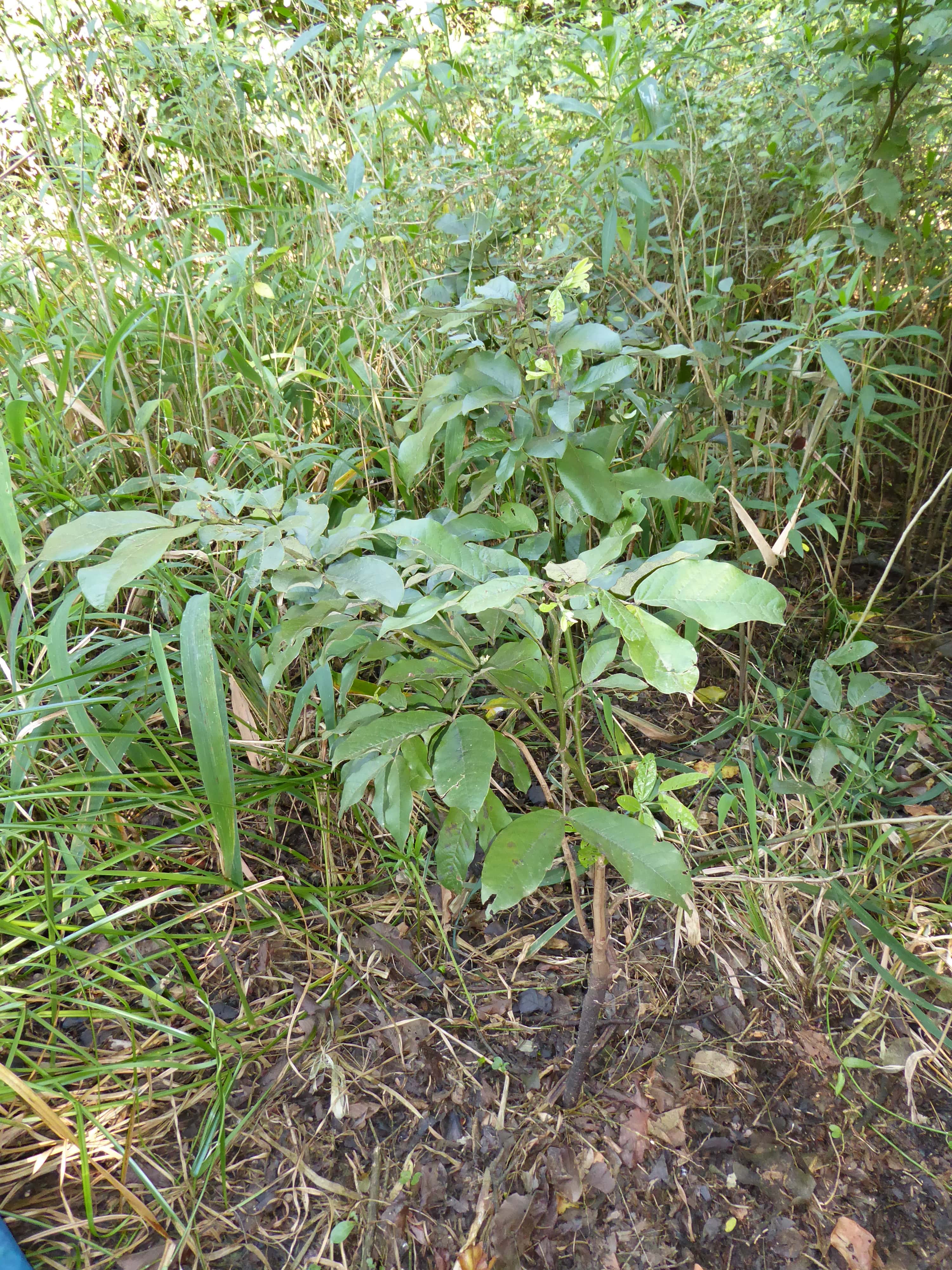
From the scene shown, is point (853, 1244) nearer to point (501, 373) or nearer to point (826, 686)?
point (826, 686)

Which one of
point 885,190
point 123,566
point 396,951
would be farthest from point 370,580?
point 885,190

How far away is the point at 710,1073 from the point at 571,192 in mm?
1486

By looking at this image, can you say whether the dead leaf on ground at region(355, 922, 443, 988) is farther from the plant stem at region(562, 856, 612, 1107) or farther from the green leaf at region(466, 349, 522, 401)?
the green leaf at region(466, 349, 522, 401)

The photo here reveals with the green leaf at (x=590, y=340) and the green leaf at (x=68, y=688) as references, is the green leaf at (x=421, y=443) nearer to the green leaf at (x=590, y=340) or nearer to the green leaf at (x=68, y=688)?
the green leaf at (x=590, y=340)

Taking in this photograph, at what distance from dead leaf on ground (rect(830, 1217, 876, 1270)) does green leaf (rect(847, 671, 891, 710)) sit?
681 millimetres

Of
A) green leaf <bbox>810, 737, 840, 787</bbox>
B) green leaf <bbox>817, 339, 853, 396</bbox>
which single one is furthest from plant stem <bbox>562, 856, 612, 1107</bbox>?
green leaf <bbox>817, 339, 853, 396</bbox>

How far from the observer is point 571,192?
1369mm

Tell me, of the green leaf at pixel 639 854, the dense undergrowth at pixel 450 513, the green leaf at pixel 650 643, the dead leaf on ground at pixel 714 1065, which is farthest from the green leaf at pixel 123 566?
the dead leaf on ground at pixel 714 1065

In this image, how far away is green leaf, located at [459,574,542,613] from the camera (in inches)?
20.6

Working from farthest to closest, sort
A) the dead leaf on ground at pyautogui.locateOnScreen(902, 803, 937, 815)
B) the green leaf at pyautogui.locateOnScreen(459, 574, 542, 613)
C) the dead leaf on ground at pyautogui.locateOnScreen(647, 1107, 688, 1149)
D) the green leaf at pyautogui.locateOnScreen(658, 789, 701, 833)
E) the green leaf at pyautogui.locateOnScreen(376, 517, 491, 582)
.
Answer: the dead leaf on ground at pyautogui.locateOnScreen(902, 803, 937, 815)
the dead leaf on ground at pyautogui.locateOnScreen(647, 1107, 688, 1149)
the green leaf at pyautogui.locateOnScreen(658, 789, 701, 833)
the green leaf at pyautogui.locateOnScreen(376, 517, 491, 582)
the green leaf at pyautogui.locateOnScreen(459, 574, 542, 613)

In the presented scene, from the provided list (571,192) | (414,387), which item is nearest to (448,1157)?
(414,387)

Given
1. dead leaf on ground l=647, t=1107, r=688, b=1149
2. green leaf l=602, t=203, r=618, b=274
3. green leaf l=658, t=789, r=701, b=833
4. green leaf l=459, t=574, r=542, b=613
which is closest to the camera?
green leaf l=459, t=574, r=542, b=613

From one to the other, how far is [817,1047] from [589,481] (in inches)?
33.5

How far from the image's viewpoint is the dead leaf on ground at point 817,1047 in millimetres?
1004
